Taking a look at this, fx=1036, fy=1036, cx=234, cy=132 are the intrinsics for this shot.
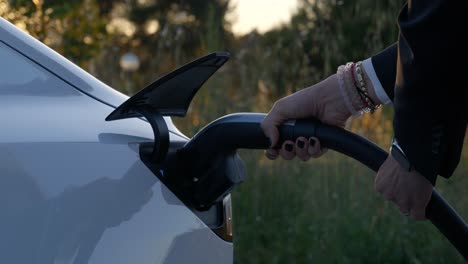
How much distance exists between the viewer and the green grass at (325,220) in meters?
5.76

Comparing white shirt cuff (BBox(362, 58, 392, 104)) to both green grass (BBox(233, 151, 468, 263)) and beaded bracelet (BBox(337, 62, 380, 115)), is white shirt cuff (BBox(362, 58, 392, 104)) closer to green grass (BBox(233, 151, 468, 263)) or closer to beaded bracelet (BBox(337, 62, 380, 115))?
beaded bracelet (BBox(337, 62, 380, 115))

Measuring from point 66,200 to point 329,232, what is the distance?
3853 mm

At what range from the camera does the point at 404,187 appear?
215 centimetres

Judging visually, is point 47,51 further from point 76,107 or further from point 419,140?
point 419,140

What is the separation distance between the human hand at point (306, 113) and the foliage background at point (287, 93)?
103 inches

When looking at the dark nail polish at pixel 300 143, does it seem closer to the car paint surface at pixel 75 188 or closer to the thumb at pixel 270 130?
the thumb at pixel 270 130

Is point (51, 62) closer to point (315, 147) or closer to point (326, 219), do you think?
point (315, 147)

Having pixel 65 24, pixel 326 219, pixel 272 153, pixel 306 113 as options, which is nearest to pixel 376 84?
pixel 306 113

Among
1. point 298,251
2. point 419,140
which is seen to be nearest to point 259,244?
point 298,251

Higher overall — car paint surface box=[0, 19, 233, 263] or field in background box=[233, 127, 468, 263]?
car paint surface box=[0, 19, 233, 263]

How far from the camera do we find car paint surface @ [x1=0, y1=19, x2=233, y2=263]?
84.2 inches

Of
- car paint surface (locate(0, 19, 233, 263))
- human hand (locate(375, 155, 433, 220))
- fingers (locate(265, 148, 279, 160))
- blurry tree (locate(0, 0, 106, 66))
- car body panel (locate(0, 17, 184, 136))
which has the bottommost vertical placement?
blurry tree (locate(0, 0, 106, 66))

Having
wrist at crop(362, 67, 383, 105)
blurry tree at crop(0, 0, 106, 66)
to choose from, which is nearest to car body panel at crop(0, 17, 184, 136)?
wrist at crop(362, 67, 383, 105)

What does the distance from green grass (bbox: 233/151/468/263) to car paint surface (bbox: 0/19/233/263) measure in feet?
11.2
